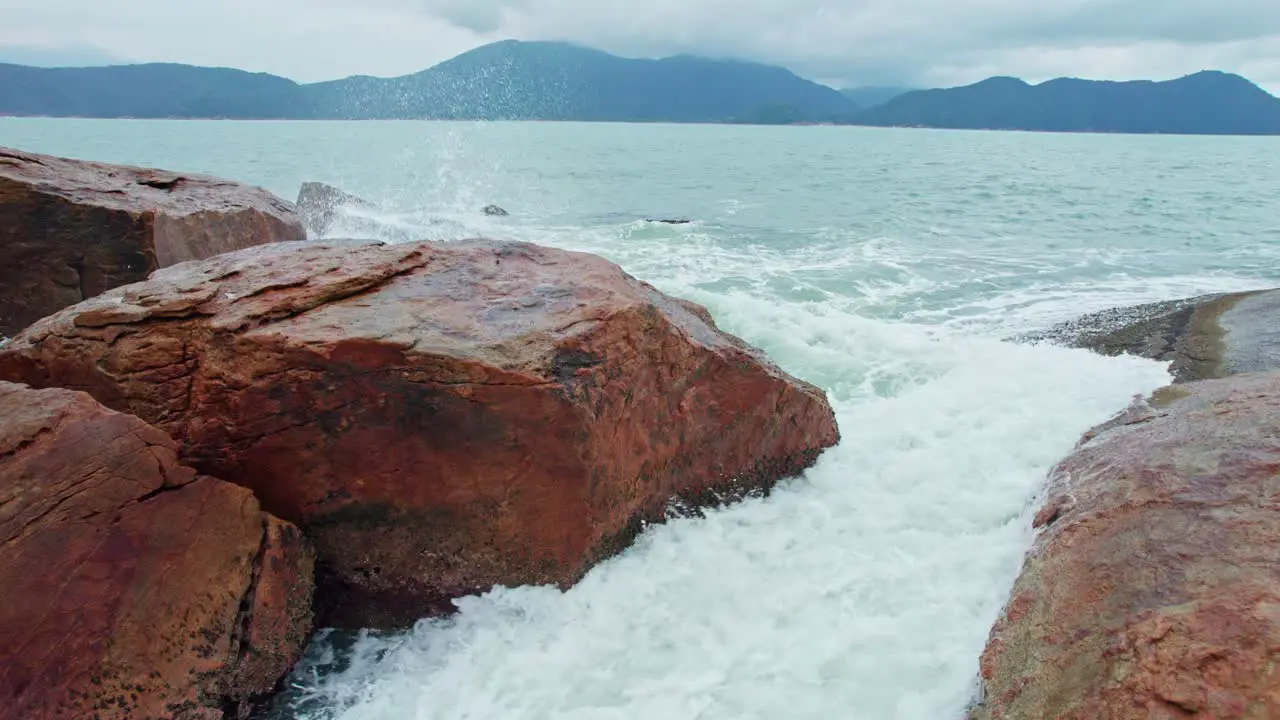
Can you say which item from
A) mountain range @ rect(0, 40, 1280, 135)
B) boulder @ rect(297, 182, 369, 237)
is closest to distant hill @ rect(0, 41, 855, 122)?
mountain range @ rect(0, 40, 1280, 135)

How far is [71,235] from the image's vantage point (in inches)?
241

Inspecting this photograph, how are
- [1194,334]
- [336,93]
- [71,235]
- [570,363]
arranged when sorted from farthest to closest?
[336,93], [1194,334], [71,235], [570,363]

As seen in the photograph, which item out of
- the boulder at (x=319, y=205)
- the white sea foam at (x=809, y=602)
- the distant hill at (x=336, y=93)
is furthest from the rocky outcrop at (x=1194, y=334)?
the distant hill at (x=336, y=93)

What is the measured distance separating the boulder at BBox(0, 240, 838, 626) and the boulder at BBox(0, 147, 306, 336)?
293 cm

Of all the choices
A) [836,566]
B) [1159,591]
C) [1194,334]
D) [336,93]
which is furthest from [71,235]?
[336,93]

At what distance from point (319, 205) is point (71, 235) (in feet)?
27.6

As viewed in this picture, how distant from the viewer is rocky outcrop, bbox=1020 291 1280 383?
6152 mm

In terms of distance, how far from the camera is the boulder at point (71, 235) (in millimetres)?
6020

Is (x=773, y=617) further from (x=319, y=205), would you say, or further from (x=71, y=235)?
(x=319, y=205)

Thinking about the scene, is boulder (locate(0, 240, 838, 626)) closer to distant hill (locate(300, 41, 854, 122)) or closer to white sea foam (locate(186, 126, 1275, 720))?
white sea foam (locate(186, 126, 1275, 720))

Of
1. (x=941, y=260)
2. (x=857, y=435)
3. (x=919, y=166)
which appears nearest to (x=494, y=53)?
(x=919, y=166)

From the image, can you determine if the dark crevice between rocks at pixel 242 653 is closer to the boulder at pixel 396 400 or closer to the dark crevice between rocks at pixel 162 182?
the boulder at pixel 396 400

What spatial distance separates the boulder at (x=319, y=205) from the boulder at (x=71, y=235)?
21.1 ft

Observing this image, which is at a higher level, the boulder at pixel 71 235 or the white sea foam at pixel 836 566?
the boulder at pixel 71 235
